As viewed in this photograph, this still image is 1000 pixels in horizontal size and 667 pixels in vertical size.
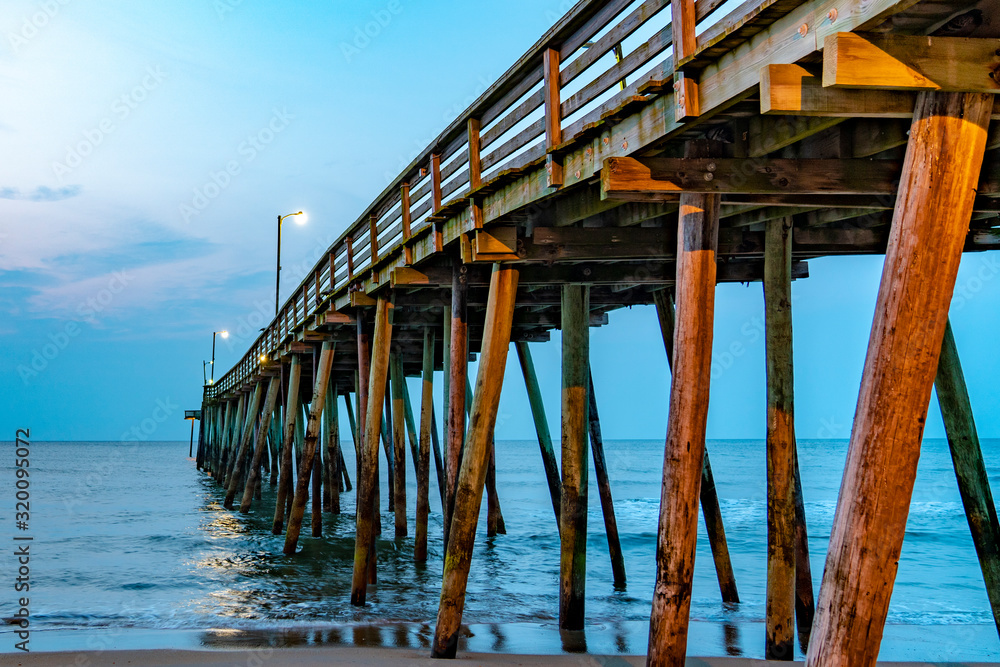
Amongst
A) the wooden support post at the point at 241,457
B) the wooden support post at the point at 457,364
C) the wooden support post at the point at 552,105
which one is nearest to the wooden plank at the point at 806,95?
the wooden support post at the point at 552,105

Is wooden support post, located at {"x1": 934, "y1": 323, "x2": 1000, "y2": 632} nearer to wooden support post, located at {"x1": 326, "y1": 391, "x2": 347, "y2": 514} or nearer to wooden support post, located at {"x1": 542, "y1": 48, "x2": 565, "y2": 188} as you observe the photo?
wooden support post, located at {"x1": 542, "y1": 48, "x2": 565, "y2": 188}

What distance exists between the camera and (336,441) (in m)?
18.7

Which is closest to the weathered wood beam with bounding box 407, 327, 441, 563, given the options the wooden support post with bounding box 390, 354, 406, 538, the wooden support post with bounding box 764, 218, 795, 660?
the wooden support post with bounding box 390, 354, 406, 538

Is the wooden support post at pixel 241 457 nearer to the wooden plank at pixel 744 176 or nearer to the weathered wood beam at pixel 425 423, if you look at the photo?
the weathered wood beam at pixel 425 423

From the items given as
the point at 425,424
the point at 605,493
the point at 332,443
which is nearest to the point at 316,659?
the point at 605,493

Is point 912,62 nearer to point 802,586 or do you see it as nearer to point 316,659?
point 802,586

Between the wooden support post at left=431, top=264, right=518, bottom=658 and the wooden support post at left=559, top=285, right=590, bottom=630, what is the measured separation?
1.09 m

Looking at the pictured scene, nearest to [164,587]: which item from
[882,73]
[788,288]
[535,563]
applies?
[535,563]

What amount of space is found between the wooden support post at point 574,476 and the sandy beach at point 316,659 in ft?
2.39

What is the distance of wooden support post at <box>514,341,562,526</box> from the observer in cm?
1252

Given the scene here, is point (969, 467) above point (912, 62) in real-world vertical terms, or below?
below

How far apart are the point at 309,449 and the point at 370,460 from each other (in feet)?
12.7

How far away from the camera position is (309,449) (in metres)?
13.5

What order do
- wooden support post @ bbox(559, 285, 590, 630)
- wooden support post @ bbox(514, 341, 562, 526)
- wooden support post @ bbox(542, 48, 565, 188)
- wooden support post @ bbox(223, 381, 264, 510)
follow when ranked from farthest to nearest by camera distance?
wooden support post @ bbox(223, 381, 264, 510) → wooden support post @ bbox(514, 341, 562, 526) → wooden support post @ bbox(559, 285, 590, 630) → wooden support post @ bbox(542, 48, 565, 188)
